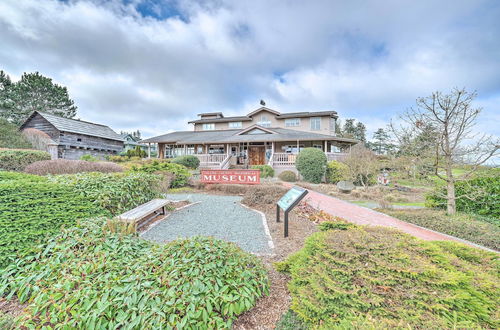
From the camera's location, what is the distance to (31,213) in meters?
3.46

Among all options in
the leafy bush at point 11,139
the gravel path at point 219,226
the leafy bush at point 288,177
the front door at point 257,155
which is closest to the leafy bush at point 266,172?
the leafy bush at point 288,177

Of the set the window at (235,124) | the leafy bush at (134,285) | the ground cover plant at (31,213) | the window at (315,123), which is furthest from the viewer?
the window at (235,124)

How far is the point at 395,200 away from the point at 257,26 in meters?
11.4

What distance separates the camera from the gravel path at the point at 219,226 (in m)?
4.30

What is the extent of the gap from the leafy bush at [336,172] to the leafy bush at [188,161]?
11.9 m

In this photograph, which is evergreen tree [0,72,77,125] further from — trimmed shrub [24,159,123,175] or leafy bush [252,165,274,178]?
leafy bush [252,165,274,178]

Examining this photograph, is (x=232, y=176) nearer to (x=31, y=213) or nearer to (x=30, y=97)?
(x=31, y=213)

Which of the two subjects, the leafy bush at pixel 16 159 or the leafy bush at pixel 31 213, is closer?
the leafy bush at pixel 31 213

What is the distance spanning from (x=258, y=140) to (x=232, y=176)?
372 inches

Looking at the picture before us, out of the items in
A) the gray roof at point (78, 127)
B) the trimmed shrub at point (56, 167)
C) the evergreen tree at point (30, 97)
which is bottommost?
the trimmed shrub at point (56, 167)

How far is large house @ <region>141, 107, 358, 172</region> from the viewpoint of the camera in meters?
18.6

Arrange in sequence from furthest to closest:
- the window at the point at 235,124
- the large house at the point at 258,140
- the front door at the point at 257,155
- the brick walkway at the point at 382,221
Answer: the window at the point at 235,124 < the front door at the point at 257,155 < the large house at the point at 258,140 < the brick walkway at the point at 382,221

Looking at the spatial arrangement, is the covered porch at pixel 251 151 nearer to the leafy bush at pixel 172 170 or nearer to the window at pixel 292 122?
the window at pixel 292 122

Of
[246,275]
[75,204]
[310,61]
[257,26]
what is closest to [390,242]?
[246,275]
